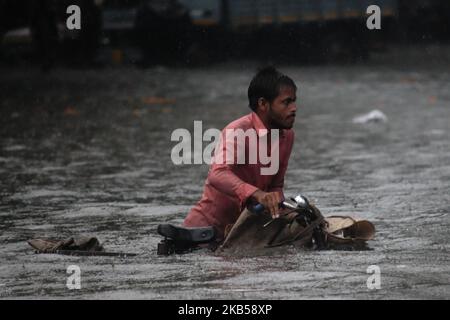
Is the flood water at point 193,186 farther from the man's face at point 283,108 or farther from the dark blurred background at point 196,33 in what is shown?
the dark blurred background at point 196,33

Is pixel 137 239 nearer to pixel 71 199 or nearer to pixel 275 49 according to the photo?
pixel 71 199

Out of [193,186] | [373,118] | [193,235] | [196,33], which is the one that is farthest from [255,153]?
[196,33]

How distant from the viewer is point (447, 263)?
23.0ft

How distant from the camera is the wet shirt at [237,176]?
24.1ft

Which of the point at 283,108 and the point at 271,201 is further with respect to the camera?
the point at 283,108

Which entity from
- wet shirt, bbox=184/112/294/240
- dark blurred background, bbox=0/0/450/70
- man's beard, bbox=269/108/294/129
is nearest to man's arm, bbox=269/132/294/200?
wet shirt, bbox=184/112/294/240

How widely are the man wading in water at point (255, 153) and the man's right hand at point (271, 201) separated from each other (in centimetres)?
17

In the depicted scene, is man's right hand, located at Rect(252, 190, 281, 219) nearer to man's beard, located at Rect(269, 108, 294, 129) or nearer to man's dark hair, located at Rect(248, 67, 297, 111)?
man's beard, located at Rect(269, 108, 294, 129)

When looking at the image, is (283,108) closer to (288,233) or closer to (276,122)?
(276,122)

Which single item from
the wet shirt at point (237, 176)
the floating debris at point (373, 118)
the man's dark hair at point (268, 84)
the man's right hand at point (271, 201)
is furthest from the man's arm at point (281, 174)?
the floating debris at point (373, 118)

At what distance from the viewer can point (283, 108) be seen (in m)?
7.50

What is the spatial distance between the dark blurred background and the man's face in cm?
2200

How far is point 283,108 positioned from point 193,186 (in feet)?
11.6

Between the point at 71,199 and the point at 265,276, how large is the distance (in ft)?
13.0
